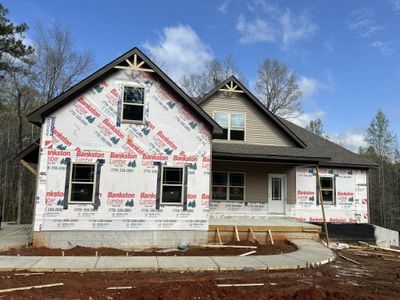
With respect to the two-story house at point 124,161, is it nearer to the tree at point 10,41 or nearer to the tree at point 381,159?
the tree at point 10,41

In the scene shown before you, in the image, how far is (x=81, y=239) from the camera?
11.3m

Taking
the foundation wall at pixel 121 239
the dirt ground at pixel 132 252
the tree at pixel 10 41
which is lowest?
the dirt ground at pixel 132 252

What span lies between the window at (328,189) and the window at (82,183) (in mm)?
11375

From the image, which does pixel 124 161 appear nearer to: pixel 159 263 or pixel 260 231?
pixel 159 263

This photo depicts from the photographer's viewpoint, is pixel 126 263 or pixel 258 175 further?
pixel 258 175

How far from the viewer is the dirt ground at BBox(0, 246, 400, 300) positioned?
243 inches

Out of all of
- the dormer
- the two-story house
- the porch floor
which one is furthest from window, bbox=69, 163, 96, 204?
the dormer

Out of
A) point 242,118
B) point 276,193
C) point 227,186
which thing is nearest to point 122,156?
point 227,186

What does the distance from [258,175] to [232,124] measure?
280 cm

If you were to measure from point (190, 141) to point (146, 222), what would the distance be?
3.28 meters

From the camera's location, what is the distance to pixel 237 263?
9.12 m

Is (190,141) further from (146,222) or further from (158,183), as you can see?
(146,222)

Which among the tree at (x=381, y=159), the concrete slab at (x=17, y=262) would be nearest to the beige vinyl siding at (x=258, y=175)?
the concrete slab at (x=17, y=262)

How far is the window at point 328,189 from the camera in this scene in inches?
680
